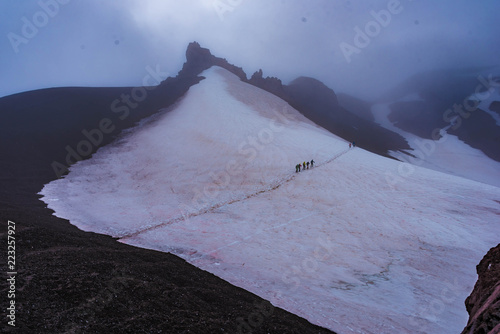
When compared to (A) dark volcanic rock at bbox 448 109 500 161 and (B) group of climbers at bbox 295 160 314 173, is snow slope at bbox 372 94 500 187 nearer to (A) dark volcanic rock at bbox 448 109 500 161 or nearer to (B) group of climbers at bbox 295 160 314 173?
(A) dark volcanic rock at bbox 448 109 500 161

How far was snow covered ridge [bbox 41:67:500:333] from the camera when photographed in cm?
896

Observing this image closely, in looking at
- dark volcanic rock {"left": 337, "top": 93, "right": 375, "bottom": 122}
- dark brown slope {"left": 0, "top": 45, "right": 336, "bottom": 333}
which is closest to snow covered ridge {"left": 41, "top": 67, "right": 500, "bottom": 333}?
dark brown slope {"left": 0, "top": 45, "right": 336, "bottom": 333}

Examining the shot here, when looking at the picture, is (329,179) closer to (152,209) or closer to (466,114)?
(152,209)

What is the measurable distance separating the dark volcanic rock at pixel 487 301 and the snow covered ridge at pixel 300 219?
13.9 ft

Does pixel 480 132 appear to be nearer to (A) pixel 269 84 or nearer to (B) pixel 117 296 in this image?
(A) pixel 269 84

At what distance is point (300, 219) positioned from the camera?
1514 cm

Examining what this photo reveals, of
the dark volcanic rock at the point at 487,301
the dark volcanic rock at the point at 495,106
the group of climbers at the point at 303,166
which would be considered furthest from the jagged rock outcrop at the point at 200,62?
the dark volcanic rock at the point at 495,106

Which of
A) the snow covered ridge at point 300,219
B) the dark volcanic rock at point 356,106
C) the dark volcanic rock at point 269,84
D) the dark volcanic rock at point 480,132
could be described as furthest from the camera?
the dark volcanic rock at point 356,106

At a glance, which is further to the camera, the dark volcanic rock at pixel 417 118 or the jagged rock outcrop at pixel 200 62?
the dark volcanic rock at pixel 417 118

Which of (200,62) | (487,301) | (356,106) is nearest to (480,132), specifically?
(356,106)

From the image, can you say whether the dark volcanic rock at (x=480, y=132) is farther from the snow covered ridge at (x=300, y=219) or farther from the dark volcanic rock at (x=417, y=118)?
the snow covered ridge at (x=300, y=219)

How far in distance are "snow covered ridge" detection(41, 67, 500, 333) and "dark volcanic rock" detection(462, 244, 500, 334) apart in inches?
167

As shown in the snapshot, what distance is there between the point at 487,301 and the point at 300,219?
12081 millimetres

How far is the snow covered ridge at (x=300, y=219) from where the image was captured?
8.96 meters
